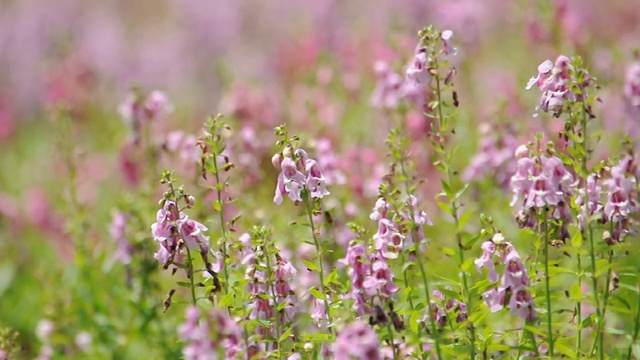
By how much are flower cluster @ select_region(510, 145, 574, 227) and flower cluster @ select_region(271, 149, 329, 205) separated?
674 millimetres

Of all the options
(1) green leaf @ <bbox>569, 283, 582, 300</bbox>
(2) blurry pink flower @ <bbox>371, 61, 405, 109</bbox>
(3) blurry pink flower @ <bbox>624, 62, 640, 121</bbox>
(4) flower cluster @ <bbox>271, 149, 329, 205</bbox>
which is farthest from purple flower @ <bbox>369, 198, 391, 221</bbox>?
(2) blurry pink flower @ <bbox>371, 61, 405, 109</bbox>

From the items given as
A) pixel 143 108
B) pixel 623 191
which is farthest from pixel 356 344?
pixel 143 108

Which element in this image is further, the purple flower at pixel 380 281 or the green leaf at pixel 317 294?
the green leaf at pixel 317 294

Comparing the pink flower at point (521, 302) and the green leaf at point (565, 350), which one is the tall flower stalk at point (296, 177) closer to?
the pink flower at point (521, 302)

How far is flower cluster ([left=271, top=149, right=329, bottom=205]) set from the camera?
10.7 feet

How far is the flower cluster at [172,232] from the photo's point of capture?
10.6 ft

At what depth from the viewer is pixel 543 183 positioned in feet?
10.2

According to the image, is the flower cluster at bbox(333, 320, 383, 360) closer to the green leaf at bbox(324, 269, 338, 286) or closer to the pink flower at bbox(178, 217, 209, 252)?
the green leaf at bbox(324, 269, 338, 286)

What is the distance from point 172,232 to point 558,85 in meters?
1.41

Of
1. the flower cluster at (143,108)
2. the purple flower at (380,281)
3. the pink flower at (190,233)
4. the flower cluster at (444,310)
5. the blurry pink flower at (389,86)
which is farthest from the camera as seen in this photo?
the blurry pink flower at (389,86)

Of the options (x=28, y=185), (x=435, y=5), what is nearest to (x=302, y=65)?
(x=435, y=5)

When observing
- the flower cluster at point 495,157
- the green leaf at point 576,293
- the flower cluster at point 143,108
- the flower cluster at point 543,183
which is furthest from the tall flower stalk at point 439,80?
the flower cluster at point 143,108

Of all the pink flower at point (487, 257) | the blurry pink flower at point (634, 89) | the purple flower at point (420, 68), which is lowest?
the pink flower at point (487, 257)

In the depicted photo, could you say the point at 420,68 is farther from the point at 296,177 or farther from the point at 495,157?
the point at 495,157
